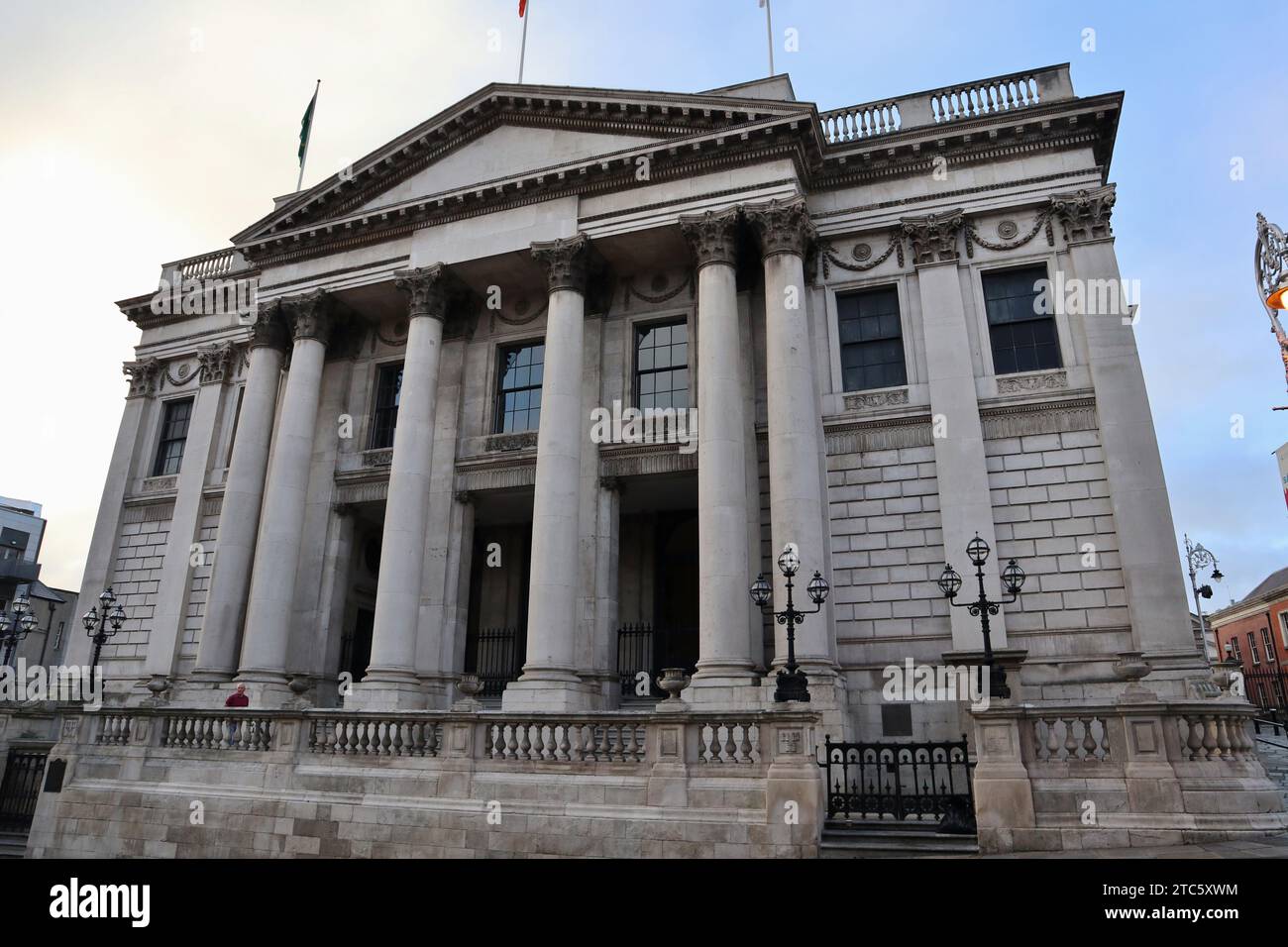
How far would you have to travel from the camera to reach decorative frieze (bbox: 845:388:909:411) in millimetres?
21547

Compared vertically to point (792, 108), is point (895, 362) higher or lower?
lower

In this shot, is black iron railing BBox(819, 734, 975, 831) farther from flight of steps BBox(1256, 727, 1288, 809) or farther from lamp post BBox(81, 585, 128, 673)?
lamp post BBox(81, 585, 128, 673)

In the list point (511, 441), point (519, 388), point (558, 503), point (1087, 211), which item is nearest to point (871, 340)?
point (1087, 211)

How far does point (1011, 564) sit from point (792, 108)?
41.5ft

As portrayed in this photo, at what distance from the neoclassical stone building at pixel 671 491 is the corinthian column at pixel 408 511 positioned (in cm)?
10

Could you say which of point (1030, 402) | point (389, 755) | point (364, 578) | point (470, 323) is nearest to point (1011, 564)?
point (1030, 402)

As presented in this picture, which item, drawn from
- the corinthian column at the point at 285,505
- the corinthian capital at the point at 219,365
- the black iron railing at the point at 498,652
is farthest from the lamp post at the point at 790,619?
the corinthian capital at the point at 219,365

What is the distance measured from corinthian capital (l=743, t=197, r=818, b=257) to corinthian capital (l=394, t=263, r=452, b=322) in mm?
9310

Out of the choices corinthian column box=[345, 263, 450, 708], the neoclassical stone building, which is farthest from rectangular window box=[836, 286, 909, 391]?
corinthian column box=[345, 263, 450, 708]

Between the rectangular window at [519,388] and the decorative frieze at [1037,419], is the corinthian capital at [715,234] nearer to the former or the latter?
the rectangular window at [519,388]

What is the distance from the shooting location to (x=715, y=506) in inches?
761

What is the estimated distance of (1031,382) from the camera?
68.2 ft

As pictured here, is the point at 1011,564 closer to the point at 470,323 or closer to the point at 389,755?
the point at 389,755

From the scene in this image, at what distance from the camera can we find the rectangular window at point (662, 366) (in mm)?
23562
